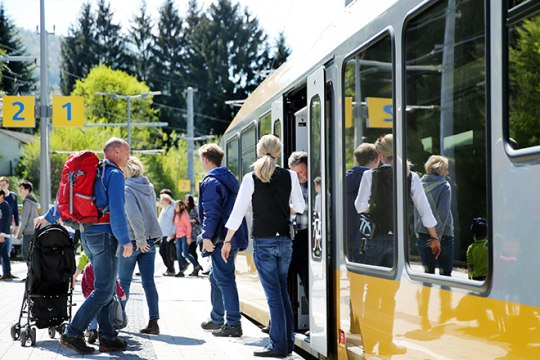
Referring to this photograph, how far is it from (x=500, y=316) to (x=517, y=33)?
1.14m

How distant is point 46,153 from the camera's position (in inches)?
1014

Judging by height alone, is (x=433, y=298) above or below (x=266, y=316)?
above

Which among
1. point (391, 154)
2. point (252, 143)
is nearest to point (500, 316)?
point (391, 154)

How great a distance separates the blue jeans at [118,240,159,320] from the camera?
9.77m

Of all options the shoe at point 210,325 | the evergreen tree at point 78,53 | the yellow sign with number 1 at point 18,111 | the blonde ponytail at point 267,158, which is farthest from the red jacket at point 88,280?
the evergreen tree at point 78,53

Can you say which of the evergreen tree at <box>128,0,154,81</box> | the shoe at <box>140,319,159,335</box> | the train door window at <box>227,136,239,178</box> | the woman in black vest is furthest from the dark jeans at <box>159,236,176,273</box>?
the evergreen tree at <box>128,0,154,81</box>

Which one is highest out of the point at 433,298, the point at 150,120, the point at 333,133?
the point at 150,120

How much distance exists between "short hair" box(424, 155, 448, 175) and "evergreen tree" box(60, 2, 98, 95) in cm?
7897

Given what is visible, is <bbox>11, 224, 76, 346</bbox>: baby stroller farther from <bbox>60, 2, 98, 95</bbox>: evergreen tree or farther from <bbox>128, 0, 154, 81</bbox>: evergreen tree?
<bbox>60, 2, 98, 95</bbox>: evergreen tree

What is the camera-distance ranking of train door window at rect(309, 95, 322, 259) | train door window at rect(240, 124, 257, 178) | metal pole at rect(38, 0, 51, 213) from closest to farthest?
train door window at rect(309, 95, 322, 259)
train door window at rect(240, 124, 257, 178)
metal pole at rect(38, 0, 51, 213)

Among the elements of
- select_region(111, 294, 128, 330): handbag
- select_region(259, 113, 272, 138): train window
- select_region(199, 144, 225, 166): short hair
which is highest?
select_region(259, 113, 272, 138): train window

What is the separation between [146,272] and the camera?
977 cm

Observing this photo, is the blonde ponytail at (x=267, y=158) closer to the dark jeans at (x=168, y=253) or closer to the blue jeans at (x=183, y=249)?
the blue jeans at (x=183, y=249)

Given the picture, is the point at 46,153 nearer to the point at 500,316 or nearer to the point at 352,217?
the point at 352,217
